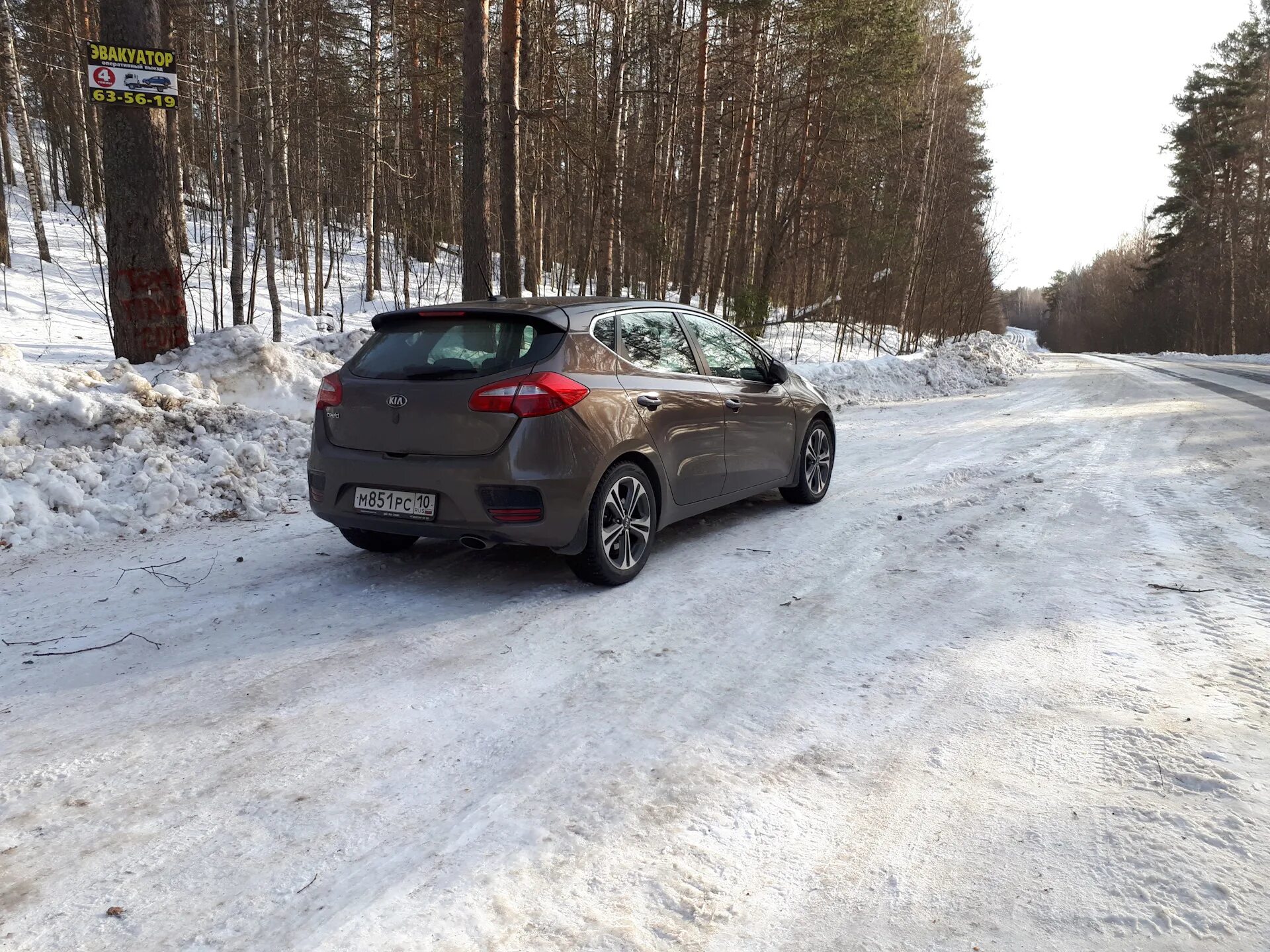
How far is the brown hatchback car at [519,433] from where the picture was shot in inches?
169

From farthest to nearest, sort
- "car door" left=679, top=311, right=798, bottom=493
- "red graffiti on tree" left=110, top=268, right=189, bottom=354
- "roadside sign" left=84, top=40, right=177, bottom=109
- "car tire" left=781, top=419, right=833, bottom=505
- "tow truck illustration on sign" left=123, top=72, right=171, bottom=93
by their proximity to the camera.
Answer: "red graffiti on tree" left=110, top=268, right=189, bottom=354 → "tow truck illustration on sign" left=123, top=72, right=171, bottom=93 → "roadside sign" left=84, top=40, right=177, bottom=109 → "car tire" left=781, top=419, right=833, bottom=505 → "car door" left=679, top=311, right=798, bottom=493

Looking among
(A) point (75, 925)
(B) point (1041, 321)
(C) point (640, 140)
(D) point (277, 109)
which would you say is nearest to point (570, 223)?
(C) point (640, 140)

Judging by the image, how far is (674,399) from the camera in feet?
17.0

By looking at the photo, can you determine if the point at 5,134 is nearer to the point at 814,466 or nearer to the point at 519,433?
the point at 814,466

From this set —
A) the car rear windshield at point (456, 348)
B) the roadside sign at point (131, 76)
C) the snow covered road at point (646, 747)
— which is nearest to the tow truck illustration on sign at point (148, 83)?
the roadside sign at point (131, 76)

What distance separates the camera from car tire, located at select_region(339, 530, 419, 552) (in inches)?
202

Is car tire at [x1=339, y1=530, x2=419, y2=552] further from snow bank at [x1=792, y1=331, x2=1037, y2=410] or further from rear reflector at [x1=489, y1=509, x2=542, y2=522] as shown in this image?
snow bank at [x1=792, y1=331, x2=1037, y2=410]

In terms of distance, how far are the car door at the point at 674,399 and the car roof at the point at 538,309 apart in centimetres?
21

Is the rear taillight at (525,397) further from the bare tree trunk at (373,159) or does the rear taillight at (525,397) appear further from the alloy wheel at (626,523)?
the bare tree trunk at (373,159)

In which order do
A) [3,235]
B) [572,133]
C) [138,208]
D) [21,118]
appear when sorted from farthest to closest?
[21,118] < [3,235] < [572,133] < [138,208]

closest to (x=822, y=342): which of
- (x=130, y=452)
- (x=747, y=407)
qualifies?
(x=747, y=407)

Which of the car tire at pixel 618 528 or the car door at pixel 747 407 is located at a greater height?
the car door at pixel 747 407

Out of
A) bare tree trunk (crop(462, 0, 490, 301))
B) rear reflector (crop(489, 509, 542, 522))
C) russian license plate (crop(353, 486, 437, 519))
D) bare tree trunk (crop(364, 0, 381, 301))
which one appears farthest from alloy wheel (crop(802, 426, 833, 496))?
bare tree trunk (crop(364, 0, 381, 301))

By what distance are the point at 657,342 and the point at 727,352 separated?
3.05ft
